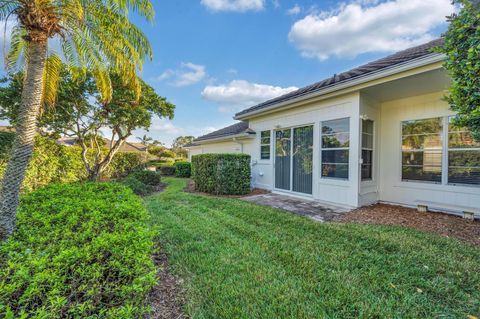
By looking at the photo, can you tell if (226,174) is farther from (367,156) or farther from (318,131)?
(367,156)

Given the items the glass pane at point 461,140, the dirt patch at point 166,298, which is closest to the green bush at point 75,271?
the dirt patch at point 166,298

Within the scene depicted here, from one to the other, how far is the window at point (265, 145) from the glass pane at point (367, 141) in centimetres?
399

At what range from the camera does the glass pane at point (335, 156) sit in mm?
6777

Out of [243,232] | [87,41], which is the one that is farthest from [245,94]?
[243,232]

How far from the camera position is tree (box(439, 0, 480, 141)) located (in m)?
3.20

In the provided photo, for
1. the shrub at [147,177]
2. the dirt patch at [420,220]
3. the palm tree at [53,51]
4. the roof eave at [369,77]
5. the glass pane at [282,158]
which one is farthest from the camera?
the shrub at [147,177]

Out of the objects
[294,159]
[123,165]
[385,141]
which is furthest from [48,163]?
[385,141]

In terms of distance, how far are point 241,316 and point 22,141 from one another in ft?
13.6

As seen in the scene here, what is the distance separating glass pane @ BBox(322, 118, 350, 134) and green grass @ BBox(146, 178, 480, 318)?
3241mm

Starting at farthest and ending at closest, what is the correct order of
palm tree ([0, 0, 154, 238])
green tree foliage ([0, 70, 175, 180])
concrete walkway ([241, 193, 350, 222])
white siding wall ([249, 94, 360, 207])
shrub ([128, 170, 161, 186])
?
shrub ([128, 170, 161, 186]) < green tree foliage ([0, 70, 175, 180]) < white siding wall ([249, 94, 360, 207]) < concrete walkway ([241, 193, 350, 222]) < palm tree ([0, 0, 154, 238])

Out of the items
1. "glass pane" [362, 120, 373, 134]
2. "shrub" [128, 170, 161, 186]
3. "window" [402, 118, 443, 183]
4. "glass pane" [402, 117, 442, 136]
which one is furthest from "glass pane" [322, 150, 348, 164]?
"shrub" [128, 170, 161, 186]

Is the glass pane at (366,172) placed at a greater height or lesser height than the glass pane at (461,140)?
lesser

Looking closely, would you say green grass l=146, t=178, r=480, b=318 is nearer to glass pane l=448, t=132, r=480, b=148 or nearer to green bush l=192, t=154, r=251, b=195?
glass pane l=448, t=132, r=480, b=148

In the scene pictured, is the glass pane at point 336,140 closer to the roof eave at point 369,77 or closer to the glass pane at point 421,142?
the roof eave at point 369,77
